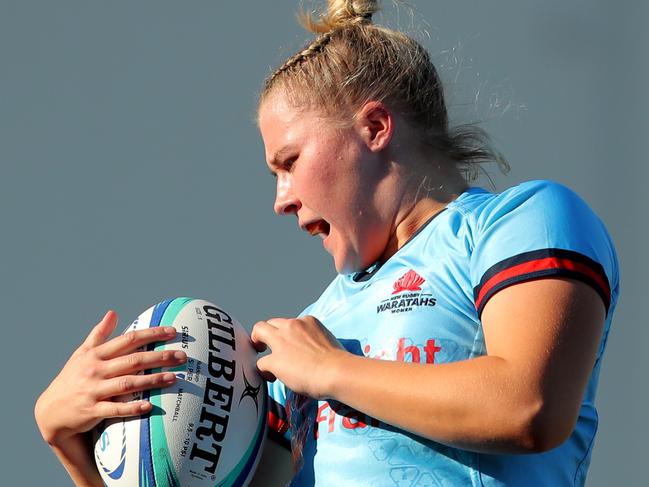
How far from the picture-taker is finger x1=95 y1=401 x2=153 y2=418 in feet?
6.79

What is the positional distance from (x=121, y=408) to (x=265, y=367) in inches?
10.2

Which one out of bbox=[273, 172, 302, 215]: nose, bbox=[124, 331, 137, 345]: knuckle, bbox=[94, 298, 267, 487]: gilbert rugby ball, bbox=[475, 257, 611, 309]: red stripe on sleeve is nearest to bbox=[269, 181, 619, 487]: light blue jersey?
bbox=[475, 257, 611, 309]: red stripe on sleeve

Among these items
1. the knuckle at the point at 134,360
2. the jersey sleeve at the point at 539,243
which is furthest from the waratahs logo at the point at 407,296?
the knuckle at the point at 134,360

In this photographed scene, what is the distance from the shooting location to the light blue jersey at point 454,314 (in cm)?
184

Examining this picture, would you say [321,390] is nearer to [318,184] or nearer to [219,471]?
[219,471]

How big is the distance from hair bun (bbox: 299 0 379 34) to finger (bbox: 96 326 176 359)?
707mm

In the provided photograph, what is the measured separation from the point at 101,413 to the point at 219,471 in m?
0.23

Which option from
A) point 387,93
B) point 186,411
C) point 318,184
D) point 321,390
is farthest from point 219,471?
point 387,93

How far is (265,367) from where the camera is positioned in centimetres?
209

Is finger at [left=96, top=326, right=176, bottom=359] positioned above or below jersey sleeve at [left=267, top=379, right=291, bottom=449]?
above

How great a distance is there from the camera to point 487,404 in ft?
5.63

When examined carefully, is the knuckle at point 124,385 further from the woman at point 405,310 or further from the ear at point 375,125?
the ear at point 375,125

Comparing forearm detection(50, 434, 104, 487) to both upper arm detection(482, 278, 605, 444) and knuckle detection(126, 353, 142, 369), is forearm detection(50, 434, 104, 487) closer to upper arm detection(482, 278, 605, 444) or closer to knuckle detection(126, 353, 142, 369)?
knuckle detection(126, 353, 142, 369)

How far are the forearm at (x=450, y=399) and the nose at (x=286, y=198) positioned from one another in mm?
459
